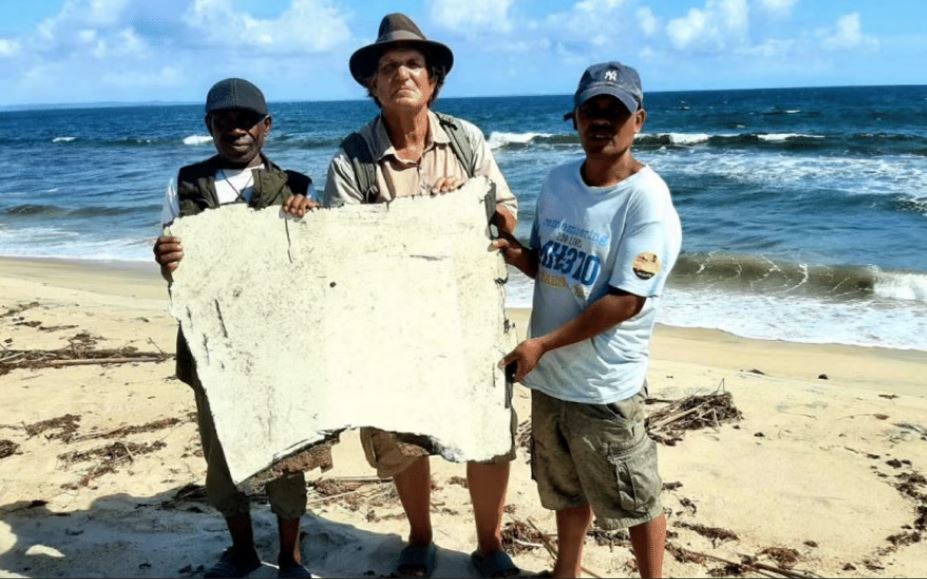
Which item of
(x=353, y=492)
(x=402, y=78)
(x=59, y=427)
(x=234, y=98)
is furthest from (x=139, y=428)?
(x=402, y=78)

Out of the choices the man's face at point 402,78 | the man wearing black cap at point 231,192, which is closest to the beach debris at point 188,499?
the man wearing black cap at point 231,192

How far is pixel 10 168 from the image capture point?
31703mm

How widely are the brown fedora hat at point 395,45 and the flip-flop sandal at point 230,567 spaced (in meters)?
2.09

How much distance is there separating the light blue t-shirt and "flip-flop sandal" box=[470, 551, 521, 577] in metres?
0.89

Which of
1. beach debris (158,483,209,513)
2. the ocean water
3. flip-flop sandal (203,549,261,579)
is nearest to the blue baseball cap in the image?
flip-flop sandal (203,549,261,579)

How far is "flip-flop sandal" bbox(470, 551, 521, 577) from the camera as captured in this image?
3.26 meters

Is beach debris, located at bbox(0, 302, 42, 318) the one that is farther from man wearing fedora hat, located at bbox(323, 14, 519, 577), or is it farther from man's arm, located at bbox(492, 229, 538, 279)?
man's arm, located at bbox(492, 229, 538, 279)

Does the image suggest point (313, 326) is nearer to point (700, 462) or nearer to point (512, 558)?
point (512, 558)

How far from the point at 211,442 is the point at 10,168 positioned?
34.1 meters

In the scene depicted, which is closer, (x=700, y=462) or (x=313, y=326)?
(x=313, y=326)

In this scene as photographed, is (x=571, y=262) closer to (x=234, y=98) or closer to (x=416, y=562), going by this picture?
(x=234, y=98)

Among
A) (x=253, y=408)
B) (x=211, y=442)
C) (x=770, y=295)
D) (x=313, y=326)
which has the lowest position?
(x=770, y=295)

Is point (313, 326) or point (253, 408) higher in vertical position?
point (313, 326)

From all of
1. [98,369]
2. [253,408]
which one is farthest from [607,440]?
[98,369]
